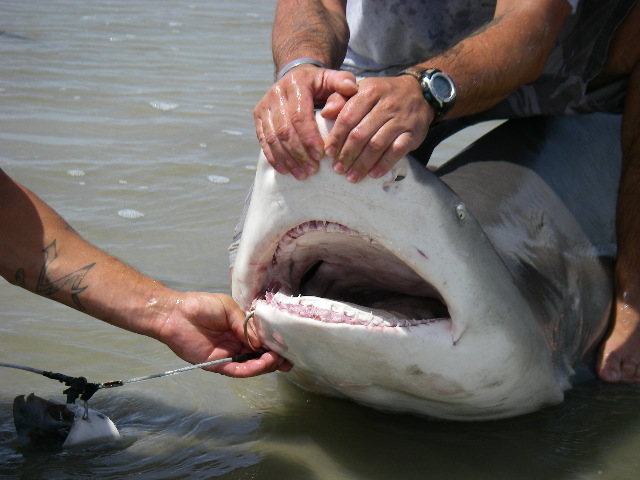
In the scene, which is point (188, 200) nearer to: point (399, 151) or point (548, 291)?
point (548, 291)

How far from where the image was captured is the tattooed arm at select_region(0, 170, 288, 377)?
7.82 feet

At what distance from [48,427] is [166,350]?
2.33ft

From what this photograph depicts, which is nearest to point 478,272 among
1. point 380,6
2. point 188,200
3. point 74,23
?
point 380,6

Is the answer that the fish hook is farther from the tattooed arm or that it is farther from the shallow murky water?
the shallow murky water

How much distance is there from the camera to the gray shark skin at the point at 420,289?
2021 millimetres

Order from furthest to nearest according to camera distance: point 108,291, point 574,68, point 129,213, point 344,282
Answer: point 129,213 → point 574,68 → point 344,282 → point 108,291

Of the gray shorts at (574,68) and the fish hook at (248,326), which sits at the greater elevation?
the gray shorts at (574,68)

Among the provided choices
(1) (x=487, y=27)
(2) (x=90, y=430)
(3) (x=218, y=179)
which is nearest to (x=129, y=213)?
(3) (x=218, y=179)

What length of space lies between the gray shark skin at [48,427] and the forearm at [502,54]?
52.8 inches

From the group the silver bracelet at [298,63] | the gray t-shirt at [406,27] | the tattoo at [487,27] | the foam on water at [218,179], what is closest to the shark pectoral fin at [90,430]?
the silver bracelet at [298,63]

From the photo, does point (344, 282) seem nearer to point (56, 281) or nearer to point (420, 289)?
point (420, 289)

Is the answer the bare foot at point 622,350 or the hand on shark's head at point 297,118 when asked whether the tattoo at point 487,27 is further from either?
the bare foot at point 622,350

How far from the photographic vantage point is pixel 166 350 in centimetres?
303

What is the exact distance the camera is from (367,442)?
249 centimetres
